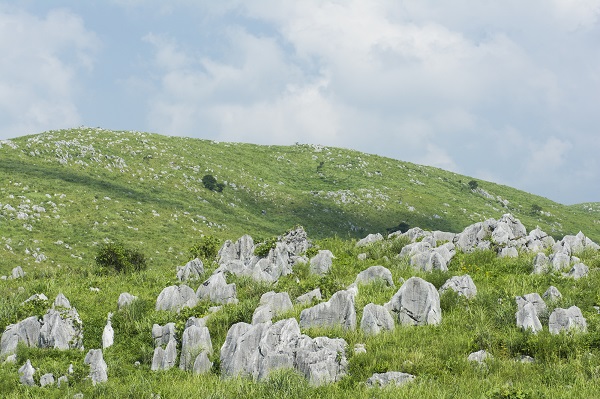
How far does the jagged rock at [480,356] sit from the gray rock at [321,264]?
1060 centimetres

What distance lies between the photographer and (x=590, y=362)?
37.2ft

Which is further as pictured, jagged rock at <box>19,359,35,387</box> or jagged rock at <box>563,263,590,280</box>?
jagged rock at <box>563,263,590,280</box>

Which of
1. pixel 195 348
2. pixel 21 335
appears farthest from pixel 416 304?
pixel 21 335

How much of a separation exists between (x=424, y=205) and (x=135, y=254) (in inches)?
2996

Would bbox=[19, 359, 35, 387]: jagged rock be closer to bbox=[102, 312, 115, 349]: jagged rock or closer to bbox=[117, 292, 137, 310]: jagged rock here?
bbox=[102, 312, 115, 349]: jagged rock

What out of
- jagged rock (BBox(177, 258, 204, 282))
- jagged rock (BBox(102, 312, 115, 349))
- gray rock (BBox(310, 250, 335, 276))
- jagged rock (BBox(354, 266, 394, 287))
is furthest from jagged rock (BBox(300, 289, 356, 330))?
jagged rock (BBox(177, 258, 204, 282))

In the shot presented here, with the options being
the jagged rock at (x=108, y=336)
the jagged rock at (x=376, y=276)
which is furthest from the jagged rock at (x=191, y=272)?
the jagged rock at (x=376, y=276)

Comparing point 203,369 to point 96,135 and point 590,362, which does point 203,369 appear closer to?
point 590,362

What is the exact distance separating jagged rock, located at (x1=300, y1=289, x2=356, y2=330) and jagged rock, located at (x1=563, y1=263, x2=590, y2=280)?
32.0 ft

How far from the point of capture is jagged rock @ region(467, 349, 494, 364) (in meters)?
12.1

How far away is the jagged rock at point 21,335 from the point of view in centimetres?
1505

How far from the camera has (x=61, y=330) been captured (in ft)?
51.0

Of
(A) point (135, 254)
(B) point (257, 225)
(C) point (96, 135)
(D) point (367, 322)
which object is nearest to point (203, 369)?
(D) point (367, 322)

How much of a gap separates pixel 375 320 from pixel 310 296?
13.2 feet
